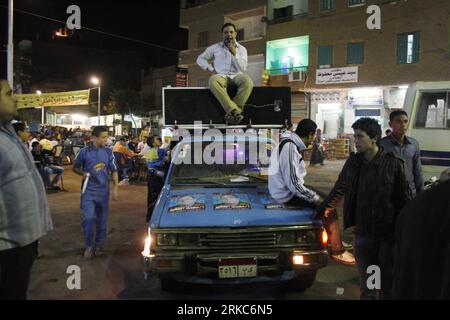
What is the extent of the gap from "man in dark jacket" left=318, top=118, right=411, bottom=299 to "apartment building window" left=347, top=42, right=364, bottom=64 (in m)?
20.1

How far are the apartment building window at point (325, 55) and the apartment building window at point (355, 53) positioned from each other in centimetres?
107

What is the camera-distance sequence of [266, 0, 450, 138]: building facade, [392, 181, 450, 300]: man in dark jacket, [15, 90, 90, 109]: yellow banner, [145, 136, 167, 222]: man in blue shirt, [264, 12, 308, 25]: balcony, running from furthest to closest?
[264, 12, 308, 25]: balcony
[266, 0, 450, 138]: building facade
[15, 90, 90, 109]: yellow banner
[145, 136, 167, 222]: man in blue shirt
[392, 181, 450, 300]: man in dark jacket

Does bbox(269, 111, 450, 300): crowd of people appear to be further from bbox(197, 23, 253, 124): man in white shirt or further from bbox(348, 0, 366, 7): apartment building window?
bbox(348, 0, 366, 7): apartment building window

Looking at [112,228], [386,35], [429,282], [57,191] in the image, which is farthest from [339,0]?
[429,282]

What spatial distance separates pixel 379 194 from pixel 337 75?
67.9 ft

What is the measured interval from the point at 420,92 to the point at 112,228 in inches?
285

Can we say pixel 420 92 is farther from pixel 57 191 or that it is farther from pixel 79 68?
pixel 79 68

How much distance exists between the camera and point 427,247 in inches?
59.4

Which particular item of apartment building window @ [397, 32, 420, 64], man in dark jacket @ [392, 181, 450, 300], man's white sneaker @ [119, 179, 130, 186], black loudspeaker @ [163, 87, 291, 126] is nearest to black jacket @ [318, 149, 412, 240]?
man in dark jacket @ [392, 181, 450, 300]

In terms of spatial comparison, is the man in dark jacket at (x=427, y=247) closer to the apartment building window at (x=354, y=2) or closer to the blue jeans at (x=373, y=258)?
the blue jeans at (x=373, y=258)

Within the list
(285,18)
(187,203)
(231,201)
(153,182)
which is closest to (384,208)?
(231,201)

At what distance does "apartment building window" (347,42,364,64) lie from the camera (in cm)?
2246

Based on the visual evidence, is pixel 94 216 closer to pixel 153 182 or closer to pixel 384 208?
pixel 153 182

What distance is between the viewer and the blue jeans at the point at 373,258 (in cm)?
359
